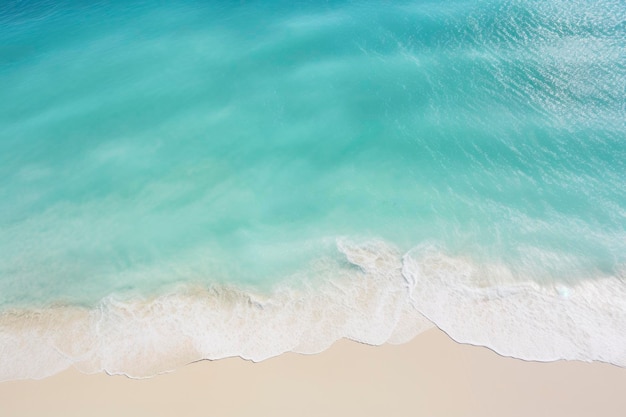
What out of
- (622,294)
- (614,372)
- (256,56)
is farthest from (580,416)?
(256,56)

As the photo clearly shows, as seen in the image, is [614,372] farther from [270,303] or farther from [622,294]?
[270,303]

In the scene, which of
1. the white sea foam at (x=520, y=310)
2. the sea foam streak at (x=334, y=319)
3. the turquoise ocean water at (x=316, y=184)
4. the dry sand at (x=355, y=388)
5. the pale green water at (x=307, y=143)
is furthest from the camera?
the pale green water at (x=307, y=143)

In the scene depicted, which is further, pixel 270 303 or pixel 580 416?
pixel 270 303

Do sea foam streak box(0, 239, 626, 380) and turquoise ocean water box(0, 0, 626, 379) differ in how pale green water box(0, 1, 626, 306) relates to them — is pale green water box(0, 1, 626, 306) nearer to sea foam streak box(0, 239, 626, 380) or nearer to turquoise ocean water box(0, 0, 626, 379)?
turquoise ocean water box(0, 0, 626, 379)

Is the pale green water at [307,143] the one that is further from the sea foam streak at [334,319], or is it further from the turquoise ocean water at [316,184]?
the sea foam streak at [334,319]

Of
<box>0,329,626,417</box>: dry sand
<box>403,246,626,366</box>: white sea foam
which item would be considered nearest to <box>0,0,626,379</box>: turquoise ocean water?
<box>403,246,626,366</box>: white sea foam

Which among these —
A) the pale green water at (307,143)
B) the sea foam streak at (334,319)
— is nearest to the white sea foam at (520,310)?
the sea foam streak at (334,319)

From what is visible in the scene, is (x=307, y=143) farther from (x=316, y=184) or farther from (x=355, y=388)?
(x=355, y=388)

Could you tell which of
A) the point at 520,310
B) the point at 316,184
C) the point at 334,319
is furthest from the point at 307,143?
the point at 520,310
